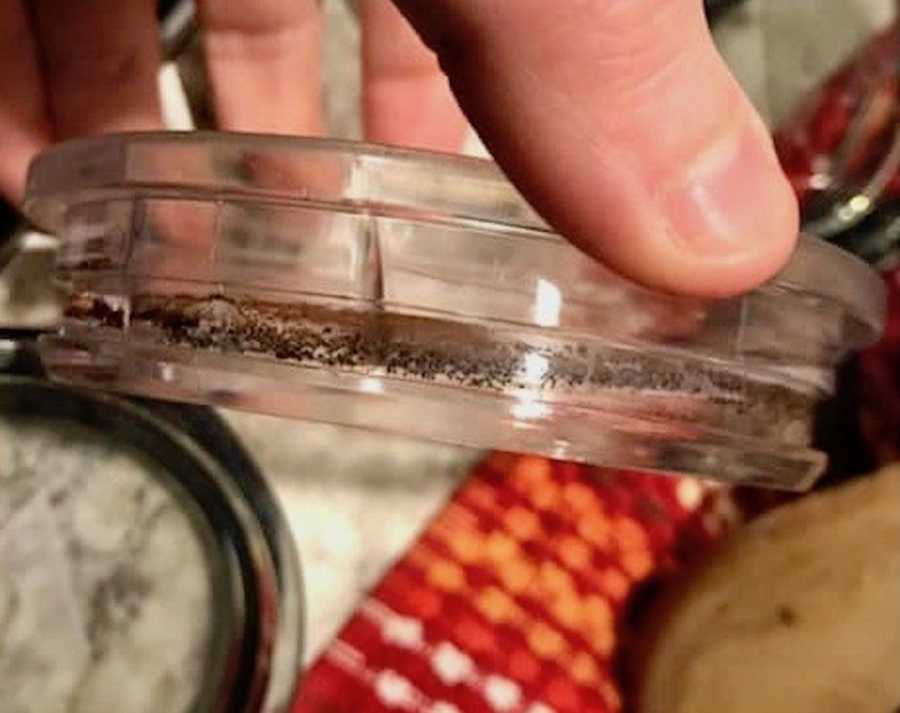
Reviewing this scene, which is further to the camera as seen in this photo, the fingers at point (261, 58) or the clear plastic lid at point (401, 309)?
the fingers at point (261, 58)

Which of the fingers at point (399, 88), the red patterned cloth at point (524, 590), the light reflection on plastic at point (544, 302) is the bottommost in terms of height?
the red patterned cloth at point (524, 590)

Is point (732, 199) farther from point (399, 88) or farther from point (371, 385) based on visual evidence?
point (399, 88)

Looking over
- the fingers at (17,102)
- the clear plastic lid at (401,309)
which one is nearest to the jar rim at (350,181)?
the clear plastic lid at (401,309)

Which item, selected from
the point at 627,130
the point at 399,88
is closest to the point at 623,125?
the point at 627,130

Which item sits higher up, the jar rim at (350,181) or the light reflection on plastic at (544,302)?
the jar rim at (350,181)

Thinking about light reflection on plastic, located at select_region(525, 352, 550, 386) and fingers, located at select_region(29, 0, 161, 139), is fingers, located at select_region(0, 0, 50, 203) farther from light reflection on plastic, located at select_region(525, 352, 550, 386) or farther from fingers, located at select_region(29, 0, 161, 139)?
light reflection on plastic, located at select_region(525, 352, 550, 386)

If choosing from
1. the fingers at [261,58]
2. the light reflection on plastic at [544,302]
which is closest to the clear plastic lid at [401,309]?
the light reflection on plastic at [544,302]

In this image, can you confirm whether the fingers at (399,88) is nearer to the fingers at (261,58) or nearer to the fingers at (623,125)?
the fingers at (261,58)

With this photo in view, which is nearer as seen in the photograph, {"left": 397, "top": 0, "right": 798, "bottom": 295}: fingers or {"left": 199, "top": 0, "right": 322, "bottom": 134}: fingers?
{"left": 397, "top": 0, "right": 798, "bottom": 295}: fingers

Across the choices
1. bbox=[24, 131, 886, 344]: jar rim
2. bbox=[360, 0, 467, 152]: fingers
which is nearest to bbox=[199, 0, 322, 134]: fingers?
bbox=[360, 0, 467, 152]: fingers
